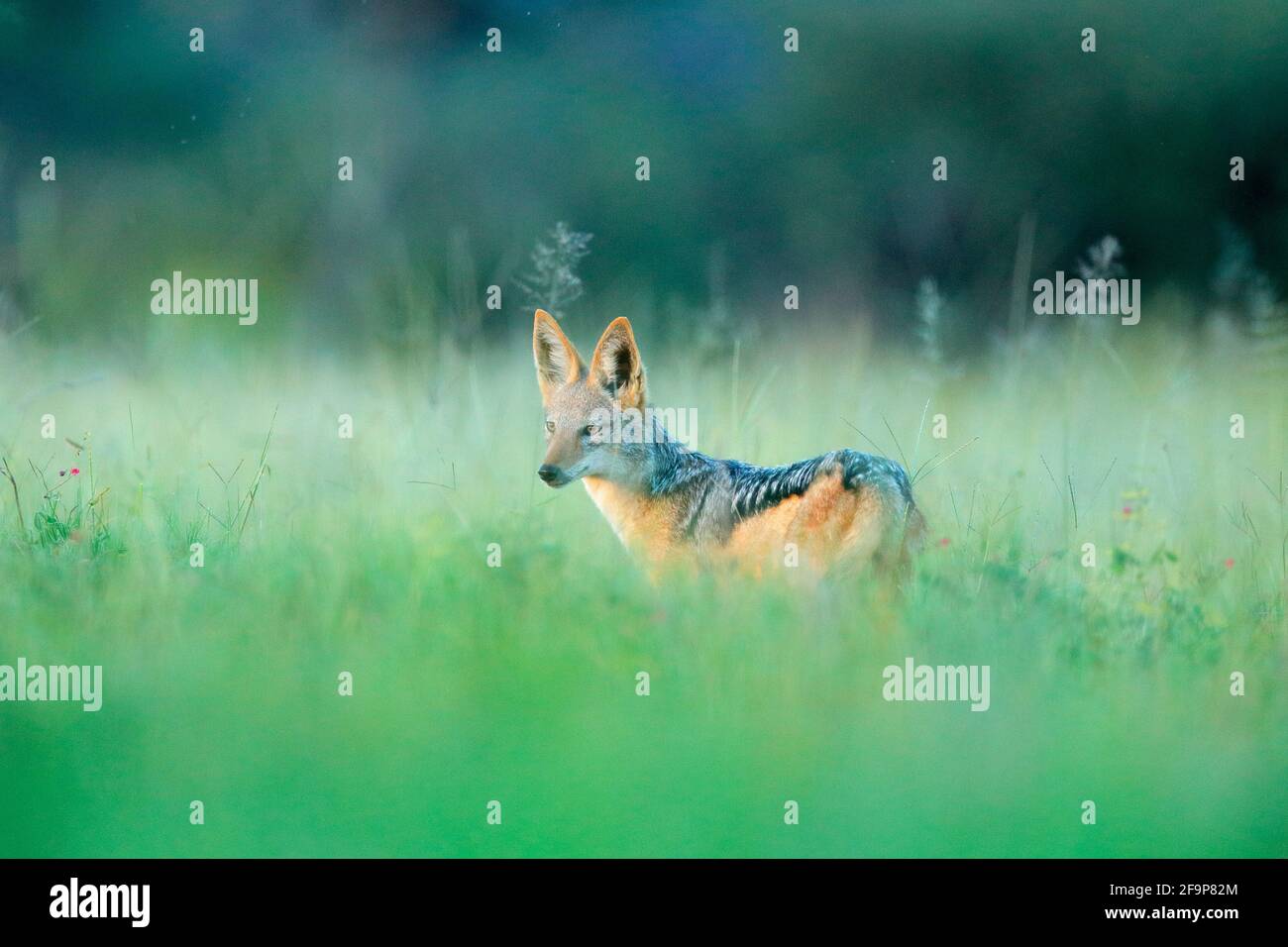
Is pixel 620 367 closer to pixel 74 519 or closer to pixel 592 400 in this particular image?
pixel 592 400

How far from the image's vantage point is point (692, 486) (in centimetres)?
562

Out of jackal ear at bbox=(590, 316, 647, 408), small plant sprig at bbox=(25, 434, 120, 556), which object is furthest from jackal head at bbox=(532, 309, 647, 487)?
small plant sprig at bbox=(25, 434, 120, 556)

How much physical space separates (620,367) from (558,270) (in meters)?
1.06

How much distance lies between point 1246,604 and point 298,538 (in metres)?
4.54

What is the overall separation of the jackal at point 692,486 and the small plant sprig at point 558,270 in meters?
0.81

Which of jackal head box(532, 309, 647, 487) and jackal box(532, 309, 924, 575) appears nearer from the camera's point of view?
jackal box(532, 309, 924, 575)

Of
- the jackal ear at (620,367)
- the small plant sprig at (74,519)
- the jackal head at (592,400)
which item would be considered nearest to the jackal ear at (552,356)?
the jackal head at (592,400)

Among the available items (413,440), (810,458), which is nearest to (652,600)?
(810,458)

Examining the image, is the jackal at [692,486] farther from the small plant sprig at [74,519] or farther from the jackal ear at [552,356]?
the small plant sprig at [74,519]

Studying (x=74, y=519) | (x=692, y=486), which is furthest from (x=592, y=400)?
(x=74, y=519)

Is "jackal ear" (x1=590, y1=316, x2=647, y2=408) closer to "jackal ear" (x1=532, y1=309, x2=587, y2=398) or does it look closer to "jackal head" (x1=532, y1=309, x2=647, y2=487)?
"jackal head" (x1=532, y1=309, x2=647, y2=487)

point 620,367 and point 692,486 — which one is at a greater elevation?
point 620,367

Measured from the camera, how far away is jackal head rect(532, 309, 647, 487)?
5379 millimetres

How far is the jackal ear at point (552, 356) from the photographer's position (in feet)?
18.0
